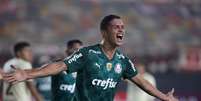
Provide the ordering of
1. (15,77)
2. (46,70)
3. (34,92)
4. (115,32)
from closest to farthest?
(15,77) < (46,70) < (115,32) < (34,92)

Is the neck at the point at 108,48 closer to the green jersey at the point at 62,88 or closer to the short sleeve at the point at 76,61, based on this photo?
the short sleeve at the point at 76,61

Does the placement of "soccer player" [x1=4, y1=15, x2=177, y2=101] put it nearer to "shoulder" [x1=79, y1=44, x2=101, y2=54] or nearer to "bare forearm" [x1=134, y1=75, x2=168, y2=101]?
"shoulder" [x1=79, y1=44, x2=101, y2=54]

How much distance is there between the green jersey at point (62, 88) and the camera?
10062 millimetres

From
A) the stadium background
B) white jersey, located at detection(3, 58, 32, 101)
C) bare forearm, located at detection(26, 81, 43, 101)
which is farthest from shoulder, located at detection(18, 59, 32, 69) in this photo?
the stadium background

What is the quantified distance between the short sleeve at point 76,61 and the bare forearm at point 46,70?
0.08m

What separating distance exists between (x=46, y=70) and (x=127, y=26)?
1363 centimetres

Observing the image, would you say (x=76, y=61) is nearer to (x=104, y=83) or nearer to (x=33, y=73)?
(x=104, y=83)

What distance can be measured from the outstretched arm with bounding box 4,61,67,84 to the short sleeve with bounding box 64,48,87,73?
8 cm

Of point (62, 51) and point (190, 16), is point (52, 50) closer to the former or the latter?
point (62, 51)

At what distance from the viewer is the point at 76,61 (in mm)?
6926

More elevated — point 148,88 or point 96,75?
point 96,75

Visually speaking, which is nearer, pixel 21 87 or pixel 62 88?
pixel 62 88

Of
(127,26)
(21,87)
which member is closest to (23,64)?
(21,87)

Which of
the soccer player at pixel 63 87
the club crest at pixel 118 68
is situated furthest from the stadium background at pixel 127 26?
the club crest at pixel 118 68
